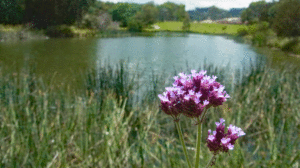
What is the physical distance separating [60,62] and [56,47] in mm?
4581

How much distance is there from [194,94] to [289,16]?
1847 centimetres

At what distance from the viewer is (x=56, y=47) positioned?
49.8 ft

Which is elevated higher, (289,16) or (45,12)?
(289,16)

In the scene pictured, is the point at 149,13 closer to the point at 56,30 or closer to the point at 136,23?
the point at 136,23

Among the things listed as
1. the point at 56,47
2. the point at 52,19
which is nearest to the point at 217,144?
the point at 52,19

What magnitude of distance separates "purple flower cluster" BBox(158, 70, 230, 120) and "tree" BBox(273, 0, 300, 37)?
1752 centimetres

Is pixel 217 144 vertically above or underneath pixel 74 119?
above

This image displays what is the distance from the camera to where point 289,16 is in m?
16.2

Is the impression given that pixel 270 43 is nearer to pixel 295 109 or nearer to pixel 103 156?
pixel 295 109

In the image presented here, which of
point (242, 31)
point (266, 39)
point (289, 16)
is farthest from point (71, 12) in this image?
point (266, 39)

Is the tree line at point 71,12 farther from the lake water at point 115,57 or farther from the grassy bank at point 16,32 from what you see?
the lake water at point 115,57

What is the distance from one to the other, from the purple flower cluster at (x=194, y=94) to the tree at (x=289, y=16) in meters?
17.5

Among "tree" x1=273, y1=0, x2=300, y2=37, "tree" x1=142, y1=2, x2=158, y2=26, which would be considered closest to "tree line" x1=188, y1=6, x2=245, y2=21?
"tree" x1=142, y1=2, x2=158, y2=26

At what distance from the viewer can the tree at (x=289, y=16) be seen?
52.7 ft
